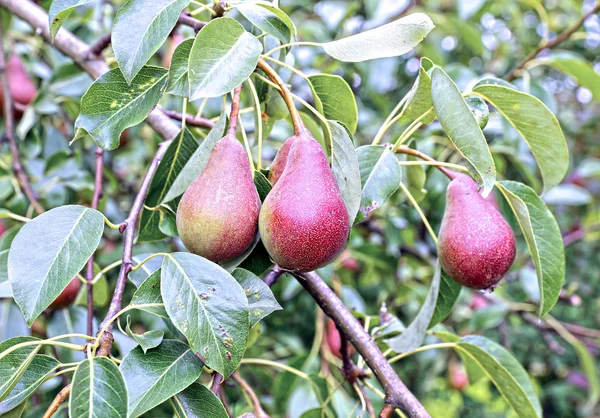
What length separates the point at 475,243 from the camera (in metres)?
0.79

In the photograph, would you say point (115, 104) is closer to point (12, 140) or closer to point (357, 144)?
point (12, 140)

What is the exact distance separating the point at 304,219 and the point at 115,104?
0.29m

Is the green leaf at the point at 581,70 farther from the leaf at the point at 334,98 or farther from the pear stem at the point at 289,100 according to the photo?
the pear stem at the point at 289,100

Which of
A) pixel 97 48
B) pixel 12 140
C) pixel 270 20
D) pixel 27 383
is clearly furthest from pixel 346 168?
pixel 12 140

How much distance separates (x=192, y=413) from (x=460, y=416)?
9.87 feet

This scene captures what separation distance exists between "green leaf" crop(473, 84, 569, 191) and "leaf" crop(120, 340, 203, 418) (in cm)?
51

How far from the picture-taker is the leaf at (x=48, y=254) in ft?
2.08

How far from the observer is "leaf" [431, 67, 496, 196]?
2.20ft

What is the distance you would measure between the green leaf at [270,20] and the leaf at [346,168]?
0.40 ft

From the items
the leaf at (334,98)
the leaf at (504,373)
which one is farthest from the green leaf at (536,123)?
the leaf at (504,373)

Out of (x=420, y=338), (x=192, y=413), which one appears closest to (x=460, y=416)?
(x=420, y=338)

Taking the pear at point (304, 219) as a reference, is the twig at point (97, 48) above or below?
below

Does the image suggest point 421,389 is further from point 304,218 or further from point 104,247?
point 304,218

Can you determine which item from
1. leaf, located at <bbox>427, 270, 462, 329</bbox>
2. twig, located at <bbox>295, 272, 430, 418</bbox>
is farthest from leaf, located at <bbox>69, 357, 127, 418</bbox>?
leaf, located at <bbox>427, 270, 462, 329</bbox>
